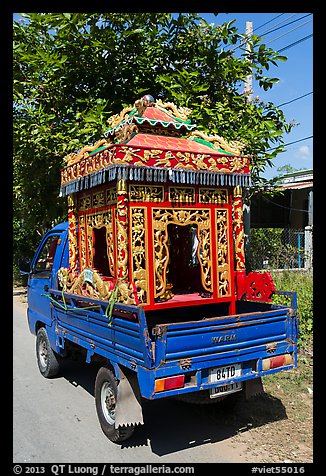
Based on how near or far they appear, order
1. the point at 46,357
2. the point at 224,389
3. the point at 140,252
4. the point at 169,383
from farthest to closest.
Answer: the point at 46,357 < the point at 140,252 < the point at 224,389 < the point at 169,383

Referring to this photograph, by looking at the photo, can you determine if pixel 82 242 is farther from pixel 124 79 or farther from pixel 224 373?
pixel 124 79

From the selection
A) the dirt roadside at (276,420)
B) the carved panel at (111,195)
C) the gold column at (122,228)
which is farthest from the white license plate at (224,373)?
the carved panel at (111,195)

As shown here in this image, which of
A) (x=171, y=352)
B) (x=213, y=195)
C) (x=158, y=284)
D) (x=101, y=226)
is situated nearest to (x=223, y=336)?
(x=171, y=352)

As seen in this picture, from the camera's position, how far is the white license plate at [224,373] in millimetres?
3396

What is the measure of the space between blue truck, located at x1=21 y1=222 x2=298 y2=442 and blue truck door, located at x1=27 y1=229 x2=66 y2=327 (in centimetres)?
100

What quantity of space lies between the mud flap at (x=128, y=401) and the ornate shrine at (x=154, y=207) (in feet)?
2.04

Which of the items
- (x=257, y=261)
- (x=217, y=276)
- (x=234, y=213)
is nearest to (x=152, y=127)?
(x=234, y=213)

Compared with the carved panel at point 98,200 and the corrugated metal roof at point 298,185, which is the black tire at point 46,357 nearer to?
the carved panel at point 98,200

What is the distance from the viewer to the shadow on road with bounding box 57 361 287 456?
371 centimetres

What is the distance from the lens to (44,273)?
5852 millimetres

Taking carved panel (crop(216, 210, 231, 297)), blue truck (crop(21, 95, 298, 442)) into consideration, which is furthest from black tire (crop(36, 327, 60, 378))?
carved panel (crop(216, 210, 231, 297))

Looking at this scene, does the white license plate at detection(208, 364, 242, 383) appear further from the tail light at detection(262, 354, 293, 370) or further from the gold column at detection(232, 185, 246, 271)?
the gold column at detection(232, 185, 246, 271)

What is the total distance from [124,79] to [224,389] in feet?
19.5

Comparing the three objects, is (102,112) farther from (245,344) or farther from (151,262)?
(245,344)
